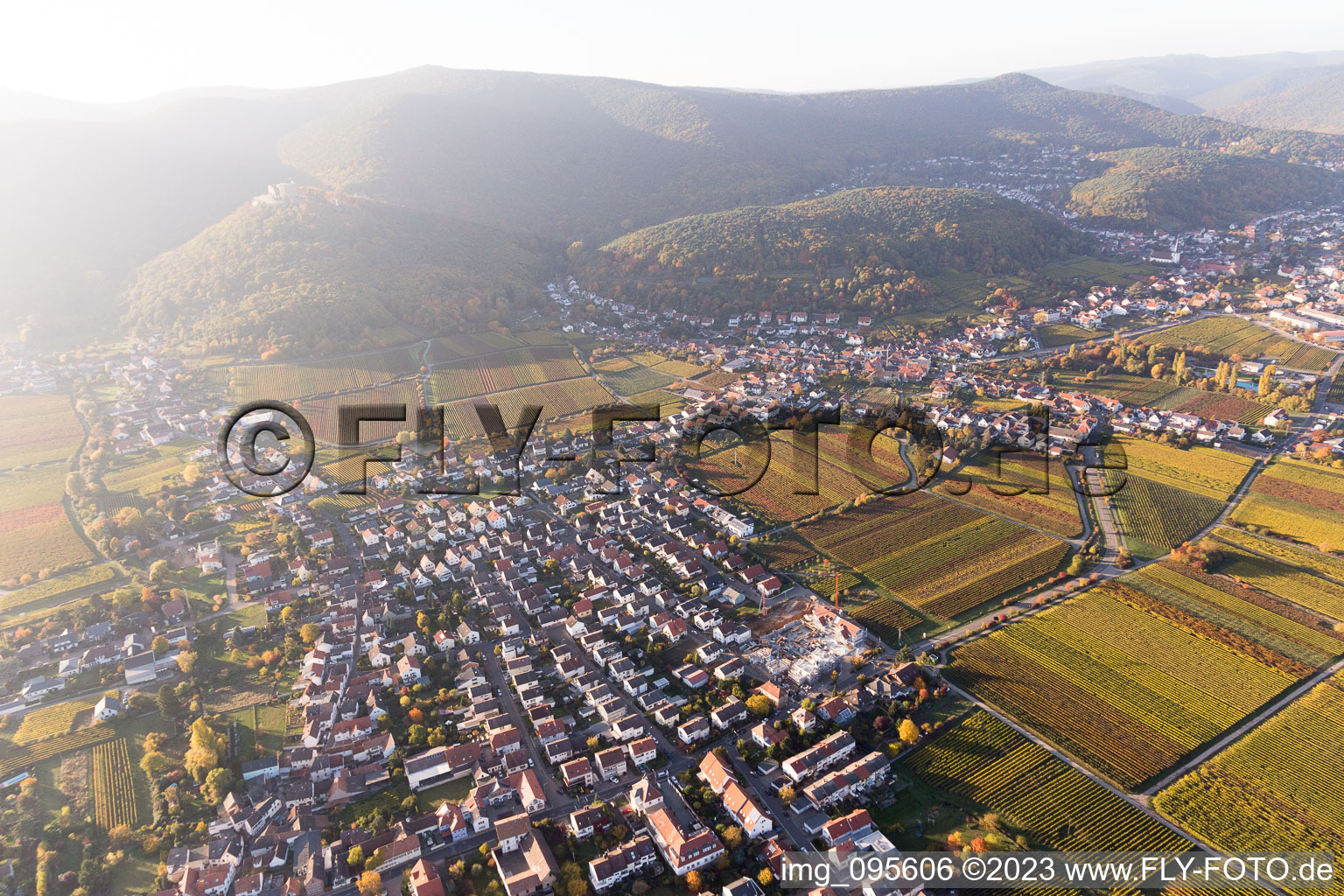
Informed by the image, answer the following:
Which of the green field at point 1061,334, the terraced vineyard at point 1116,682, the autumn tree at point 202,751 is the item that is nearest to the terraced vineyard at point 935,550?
the terraced vineyard at point 1116,682

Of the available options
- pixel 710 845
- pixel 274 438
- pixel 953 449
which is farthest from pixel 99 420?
pixel 953 449

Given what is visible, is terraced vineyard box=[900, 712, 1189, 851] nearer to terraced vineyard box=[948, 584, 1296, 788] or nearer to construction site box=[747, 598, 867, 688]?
terraced vineyard box=[948, 584, 1296, 788]

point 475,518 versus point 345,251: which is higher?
point 345,251

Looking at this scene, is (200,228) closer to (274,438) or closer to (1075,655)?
(274,438)

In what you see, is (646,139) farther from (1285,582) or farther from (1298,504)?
(1285,582)

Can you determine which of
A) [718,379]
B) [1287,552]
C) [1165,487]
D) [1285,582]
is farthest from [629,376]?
[1285,582]
